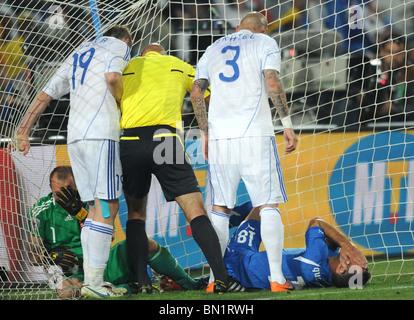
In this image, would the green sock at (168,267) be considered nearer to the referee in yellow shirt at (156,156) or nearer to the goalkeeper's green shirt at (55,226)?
the referee in yellow shirt at (156,156)

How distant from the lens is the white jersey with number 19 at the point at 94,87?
4430 millimetres

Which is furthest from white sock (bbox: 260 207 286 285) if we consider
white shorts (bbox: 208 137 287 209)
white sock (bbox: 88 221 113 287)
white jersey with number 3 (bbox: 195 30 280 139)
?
white sock (bbox: 88 221 113 287)

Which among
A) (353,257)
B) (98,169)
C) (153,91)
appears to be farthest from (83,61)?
(353,257)

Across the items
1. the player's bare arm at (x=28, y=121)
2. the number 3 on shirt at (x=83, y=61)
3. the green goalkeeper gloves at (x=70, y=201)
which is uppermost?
the number 3 on shirt at (x=83, y=61)

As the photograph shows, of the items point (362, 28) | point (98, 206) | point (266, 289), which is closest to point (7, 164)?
point (98, 206)

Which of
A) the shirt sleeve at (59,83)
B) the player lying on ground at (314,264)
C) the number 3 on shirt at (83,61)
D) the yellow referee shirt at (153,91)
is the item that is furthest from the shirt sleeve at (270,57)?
the shirt sleeve at (59,83)

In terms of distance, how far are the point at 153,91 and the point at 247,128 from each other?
69cm

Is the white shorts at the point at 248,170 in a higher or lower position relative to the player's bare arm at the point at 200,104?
lower

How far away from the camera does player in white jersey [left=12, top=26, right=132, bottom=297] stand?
427 cm

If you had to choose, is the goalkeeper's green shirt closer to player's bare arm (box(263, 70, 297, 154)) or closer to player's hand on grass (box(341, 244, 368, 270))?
player's bare arm (box(263, 70, 297, 154))

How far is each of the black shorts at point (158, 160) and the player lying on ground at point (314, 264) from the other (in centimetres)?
56

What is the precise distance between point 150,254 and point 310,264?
1055 millimetres

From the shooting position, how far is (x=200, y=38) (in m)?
6.11

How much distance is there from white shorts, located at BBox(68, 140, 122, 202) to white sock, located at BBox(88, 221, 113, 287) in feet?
0.68
